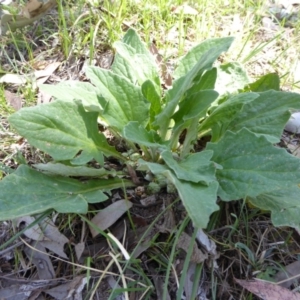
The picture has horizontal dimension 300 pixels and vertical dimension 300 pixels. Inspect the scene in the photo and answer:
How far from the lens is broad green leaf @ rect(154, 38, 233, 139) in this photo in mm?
1136

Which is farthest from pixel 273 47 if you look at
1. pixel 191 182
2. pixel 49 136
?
pixel 49 136

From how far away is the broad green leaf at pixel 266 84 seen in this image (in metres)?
1.43

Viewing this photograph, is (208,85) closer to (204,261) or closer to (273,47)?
(204,261)

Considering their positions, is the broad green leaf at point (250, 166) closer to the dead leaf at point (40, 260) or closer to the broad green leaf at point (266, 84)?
the broad green leaf at point (266, 84)

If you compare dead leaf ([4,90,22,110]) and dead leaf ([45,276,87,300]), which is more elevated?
dead leaf ([4,90,22,110])

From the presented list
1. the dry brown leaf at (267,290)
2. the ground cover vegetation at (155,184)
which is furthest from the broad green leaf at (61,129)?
the dry brown leaf at (267,290)

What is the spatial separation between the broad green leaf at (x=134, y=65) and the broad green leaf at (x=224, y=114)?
22 centimetres

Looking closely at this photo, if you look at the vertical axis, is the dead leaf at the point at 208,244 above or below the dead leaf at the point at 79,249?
above

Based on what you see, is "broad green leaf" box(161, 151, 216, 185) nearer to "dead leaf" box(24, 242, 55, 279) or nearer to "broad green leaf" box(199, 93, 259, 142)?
"broad green leaf" box(199, 93, 259, 142)

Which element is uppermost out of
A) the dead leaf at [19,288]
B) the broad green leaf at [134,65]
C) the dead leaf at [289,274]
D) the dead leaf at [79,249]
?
the broad green leaf at [134,65]

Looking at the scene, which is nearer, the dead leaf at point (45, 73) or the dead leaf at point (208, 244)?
the dead leaf at point (208, 244)

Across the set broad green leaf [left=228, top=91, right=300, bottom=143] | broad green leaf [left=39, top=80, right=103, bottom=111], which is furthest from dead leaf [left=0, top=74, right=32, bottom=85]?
broad green leaf [left=228, top=91, right=300, bottom=143]

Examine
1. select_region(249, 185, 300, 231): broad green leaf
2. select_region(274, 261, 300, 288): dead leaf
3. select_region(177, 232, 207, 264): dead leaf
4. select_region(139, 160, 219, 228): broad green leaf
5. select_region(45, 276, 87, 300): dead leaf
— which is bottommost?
select_region(45, 276, 87, 300): dead leaf

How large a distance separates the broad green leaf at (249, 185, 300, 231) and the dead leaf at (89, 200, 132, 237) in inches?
15.8
